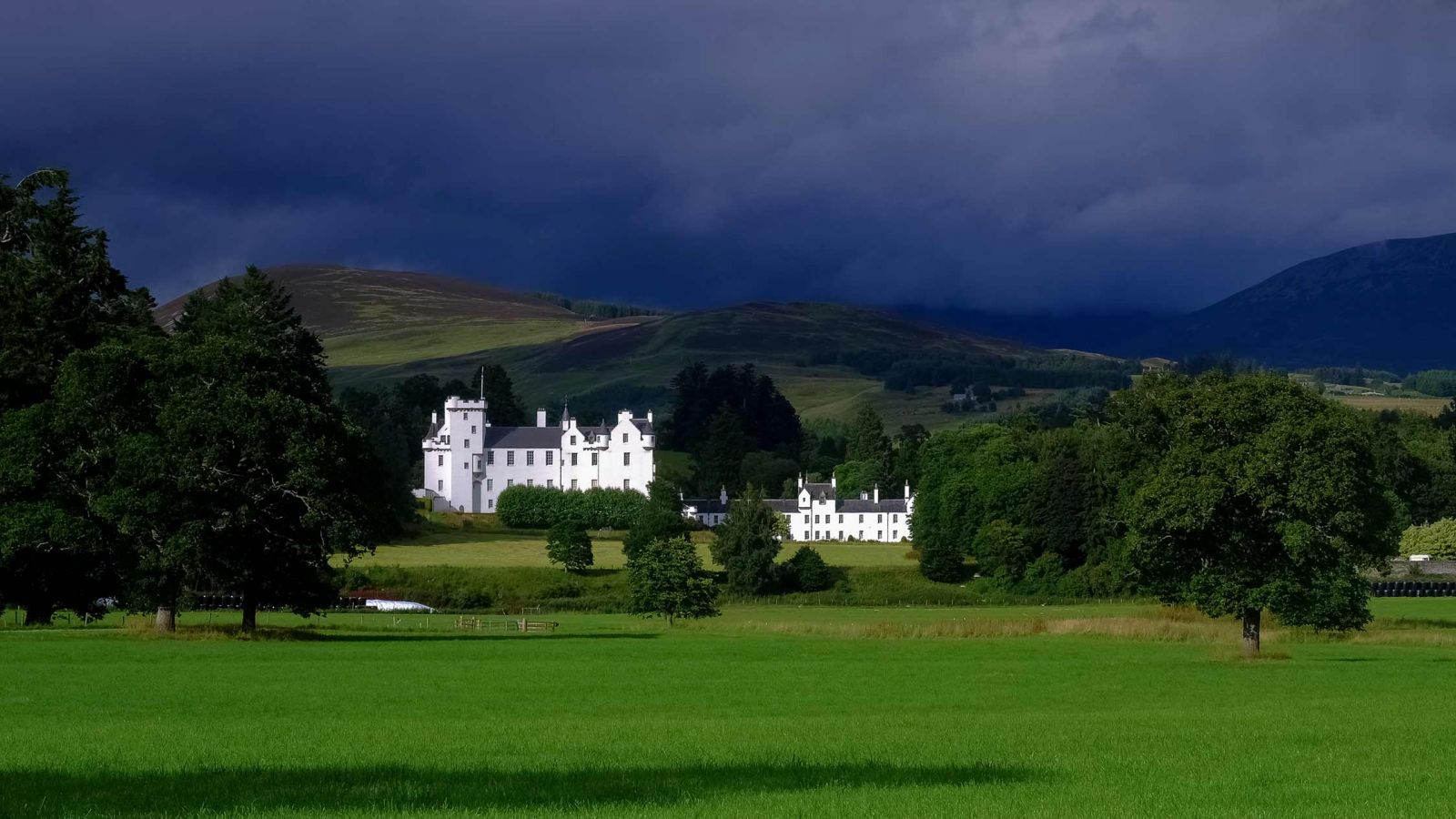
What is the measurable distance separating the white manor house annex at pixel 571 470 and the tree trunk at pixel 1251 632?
126472 millimetres

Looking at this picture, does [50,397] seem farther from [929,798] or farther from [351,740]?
[929,798]

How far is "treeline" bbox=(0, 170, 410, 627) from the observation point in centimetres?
6134

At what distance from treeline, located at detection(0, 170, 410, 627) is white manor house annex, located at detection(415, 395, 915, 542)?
11809 cm

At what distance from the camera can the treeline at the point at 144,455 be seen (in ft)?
201

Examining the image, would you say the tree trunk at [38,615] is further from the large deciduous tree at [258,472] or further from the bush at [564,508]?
the bush at [564,508]

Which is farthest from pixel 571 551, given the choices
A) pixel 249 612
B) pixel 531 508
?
pixel 249 612

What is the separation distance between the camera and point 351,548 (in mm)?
63562

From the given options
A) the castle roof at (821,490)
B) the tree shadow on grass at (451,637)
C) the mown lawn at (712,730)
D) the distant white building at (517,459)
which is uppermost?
the distant white building at (517,459)

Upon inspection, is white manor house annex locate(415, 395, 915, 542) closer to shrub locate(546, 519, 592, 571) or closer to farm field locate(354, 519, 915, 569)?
farm field locate(354, 519, 915, 569)

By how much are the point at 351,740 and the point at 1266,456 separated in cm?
3660

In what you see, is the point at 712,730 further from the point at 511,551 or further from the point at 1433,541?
the point at 1433,541

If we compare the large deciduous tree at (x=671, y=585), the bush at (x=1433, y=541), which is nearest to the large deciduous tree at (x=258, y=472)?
the large deciduous tree at (x=671, y=585)

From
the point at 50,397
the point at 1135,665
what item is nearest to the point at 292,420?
the point at 50,397

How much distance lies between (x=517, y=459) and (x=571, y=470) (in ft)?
19.5
